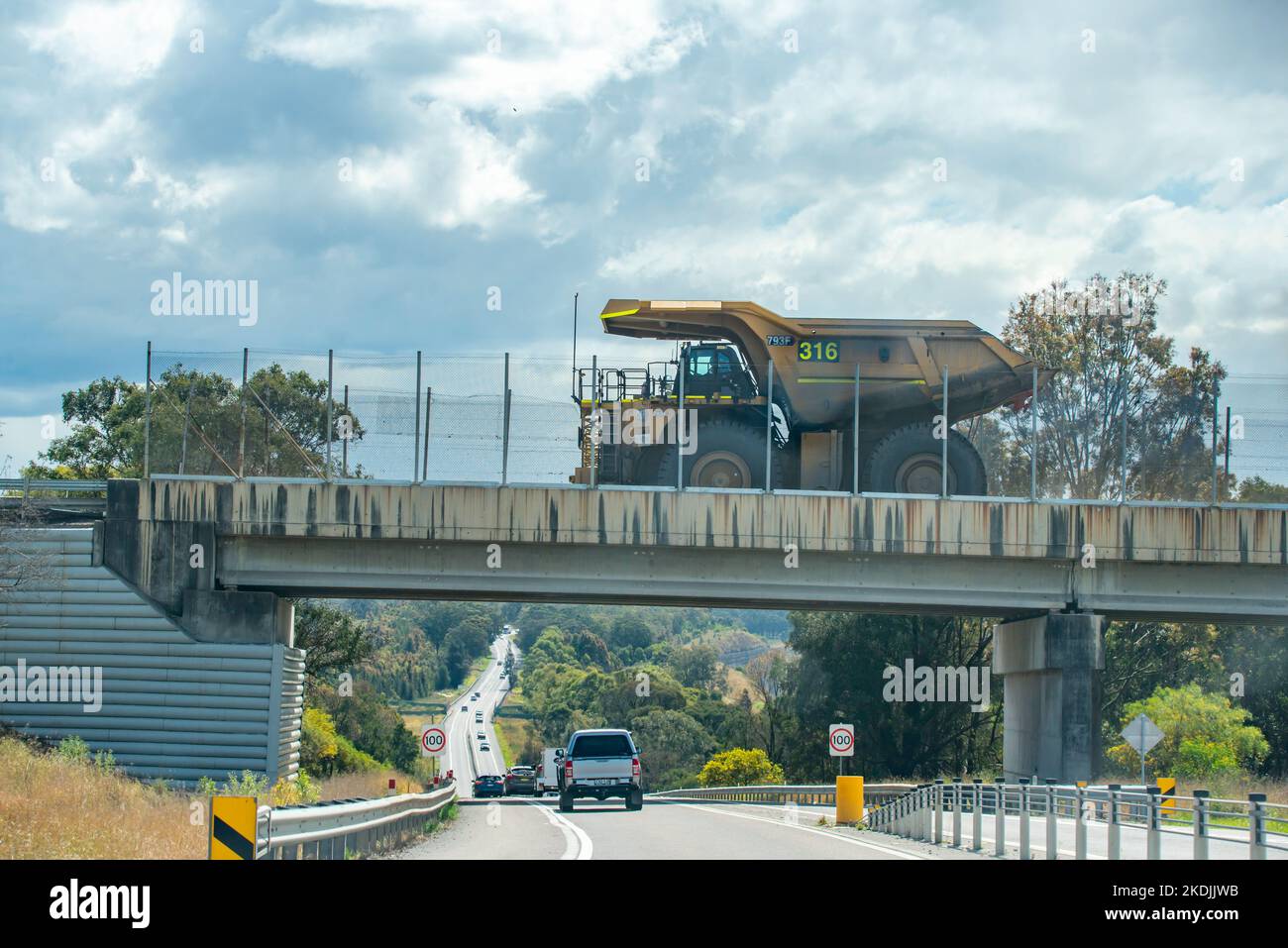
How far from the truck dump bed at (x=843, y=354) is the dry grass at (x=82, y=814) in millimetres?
14326

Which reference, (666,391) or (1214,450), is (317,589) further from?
(1214,450)

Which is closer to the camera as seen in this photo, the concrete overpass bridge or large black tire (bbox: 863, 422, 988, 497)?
the concrete overpass bridge

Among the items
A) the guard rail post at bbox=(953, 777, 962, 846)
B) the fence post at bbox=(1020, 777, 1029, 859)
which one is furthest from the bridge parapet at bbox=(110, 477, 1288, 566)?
the fence post at bbox=(1020, 777, 1029, 859)

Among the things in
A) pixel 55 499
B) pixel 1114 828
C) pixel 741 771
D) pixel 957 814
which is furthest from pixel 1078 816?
pixel 741 771

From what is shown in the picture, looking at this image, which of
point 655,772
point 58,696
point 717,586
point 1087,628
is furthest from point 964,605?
point 655,772

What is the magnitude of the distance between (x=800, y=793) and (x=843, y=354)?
15.0 meters

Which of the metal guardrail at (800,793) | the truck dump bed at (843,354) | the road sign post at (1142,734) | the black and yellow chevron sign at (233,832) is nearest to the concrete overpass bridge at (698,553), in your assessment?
the truck dump bed at (843,354)

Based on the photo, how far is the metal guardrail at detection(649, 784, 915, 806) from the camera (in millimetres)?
37625

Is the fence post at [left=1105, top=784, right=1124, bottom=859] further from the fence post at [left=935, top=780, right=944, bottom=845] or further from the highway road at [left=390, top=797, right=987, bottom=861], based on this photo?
the fence post at [left=935, top=780, right=944, bottom=845]

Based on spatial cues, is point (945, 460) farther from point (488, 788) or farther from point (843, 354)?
point (488, 788)

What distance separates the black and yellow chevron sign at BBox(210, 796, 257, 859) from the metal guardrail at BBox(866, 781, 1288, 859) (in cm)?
813

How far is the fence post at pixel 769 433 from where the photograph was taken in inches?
1196

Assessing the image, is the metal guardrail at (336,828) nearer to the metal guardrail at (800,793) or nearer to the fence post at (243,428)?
the fence post at (243,428)
